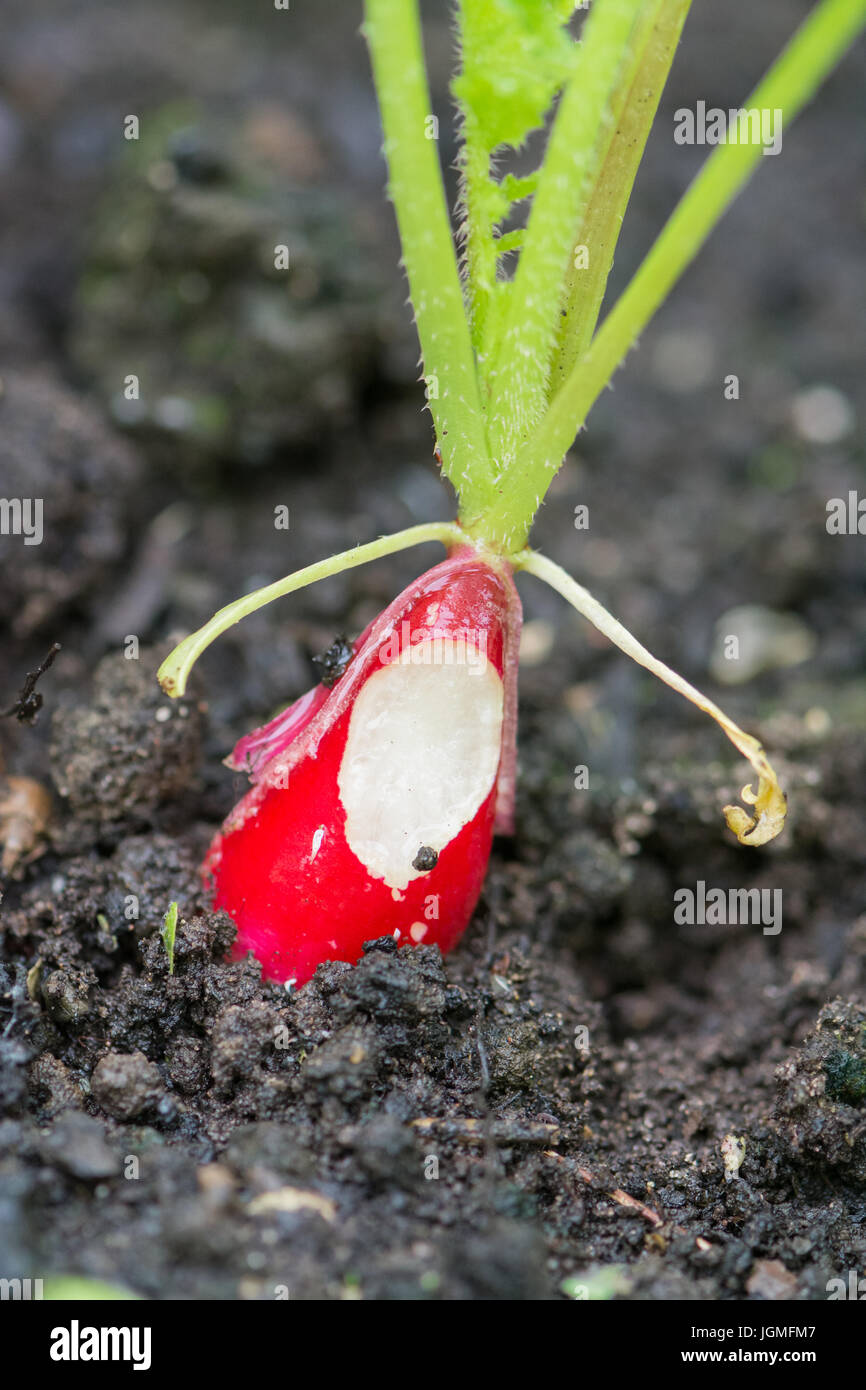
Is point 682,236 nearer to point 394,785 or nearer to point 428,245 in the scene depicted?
point 428,245

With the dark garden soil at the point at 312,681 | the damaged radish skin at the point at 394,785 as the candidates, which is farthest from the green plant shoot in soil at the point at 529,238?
the dark garden soil at the point at 312,681

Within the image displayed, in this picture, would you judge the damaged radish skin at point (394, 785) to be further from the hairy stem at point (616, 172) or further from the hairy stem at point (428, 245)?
the hairy stem at point (616, 172)

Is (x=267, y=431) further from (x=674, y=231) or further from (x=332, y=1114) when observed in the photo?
(x=332, y=1114)

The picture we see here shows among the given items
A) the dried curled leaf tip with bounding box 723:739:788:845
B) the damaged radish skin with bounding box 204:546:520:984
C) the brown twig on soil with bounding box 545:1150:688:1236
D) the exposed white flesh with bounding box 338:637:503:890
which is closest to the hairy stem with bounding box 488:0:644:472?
the damaged radish skin with bounding box 204:546:520:984

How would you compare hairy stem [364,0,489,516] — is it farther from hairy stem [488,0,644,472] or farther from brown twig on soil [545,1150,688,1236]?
brown twig on soil [545,1150,688,1236]

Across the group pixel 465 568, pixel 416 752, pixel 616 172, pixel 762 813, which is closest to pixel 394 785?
pixel 416 752
